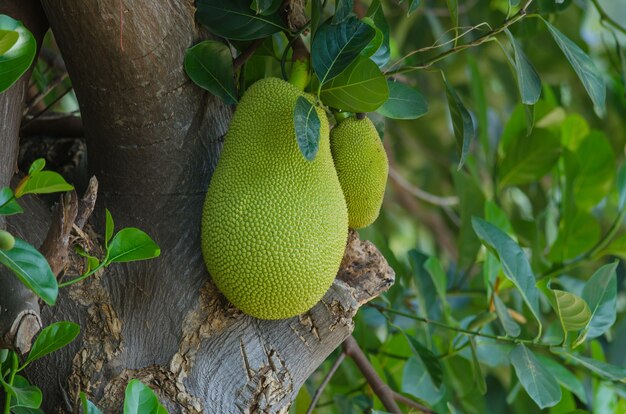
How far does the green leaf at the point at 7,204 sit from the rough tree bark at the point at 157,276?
0.15 meters

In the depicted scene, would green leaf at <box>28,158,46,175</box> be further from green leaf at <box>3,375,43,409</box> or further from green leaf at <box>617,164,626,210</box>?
green leaf at <box>617,164,626,210</box>

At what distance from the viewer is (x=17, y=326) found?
71cm

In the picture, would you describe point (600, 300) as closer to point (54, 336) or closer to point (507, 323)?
point (507, 323)

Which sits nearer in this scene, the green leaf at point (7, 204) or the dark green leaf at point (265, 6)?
the green leaf at point (7, 204)

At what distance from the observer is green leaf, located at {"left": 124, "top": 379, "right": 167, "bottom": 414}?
2.25 feet

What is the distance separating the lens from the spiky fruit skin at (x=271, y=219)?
0.74 metres

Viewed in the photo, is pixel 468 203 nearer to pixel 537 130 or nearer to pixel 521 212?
pixel 537 130

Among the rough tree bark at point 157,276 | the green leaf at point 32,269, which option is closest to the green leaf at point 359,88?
the rough tree bark at point 157,276

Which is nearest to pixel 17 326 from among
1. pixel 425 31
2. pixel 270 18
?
pixel 270 18

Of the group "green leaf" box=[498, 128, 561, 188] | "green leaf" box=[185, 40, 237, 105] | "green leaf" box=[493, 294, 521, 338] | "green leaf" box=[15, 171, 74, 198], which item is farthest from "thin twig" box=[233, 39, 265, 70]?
"green leaf" box=[498, 128, 561, 188]

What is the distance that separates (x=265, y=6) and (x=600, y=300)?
0.62 metres

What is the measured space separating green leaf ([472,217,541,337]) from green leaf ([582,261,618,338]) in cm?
8

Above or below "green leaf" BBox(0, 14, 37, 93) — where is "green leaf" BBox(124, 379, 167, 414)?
below

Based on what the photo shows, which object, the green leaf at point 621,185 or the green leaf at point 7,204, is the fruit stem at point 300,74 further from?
the green leaf at point 621,185
